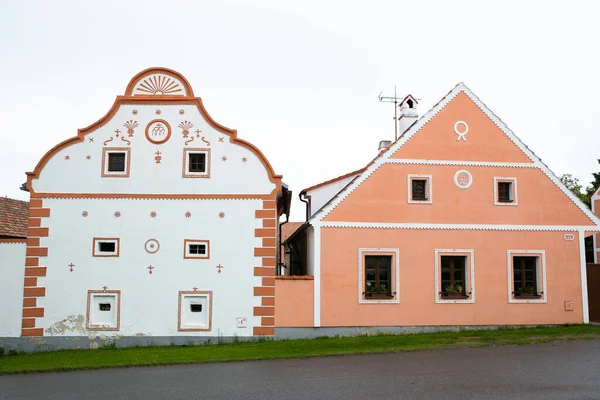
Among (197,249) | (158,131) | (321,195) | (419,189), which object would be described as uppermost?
(158,131)

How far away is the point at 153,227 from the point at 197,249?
168cm

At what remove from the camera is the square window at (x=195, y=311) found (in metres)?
20.9

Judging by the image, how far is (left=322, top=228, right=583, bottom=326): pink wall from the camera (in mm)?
21516

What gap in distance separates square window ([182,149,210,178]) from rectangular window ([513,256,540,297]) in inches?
461

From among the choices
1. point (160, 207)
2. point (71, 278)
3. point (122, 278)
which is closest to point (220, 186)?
point (160, 207)

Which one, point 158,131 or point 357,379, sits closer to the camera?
point 357,379

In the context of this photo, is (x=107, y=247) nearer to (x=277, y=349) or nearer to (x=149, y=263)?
(x=149, y=263)

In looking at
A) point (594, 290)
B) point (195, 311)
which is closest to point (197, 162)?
point (195, 311)

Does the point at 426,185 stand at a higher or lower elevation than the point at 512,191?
higher

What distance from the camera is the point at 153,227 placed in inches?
837

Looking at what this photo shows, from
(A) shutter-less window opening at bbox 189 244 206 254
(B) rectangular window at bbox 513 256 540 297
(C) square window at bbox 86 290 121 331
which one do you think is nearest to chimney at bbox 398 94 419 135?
(B) rectangular window at bbox 513 256 540 297

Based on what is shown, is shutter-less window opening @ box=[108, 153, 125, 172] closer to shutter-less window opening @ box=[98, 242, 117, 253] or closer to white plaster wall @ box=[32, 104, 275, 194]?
white plaster wall @ box=[32, 104, 275, 194]

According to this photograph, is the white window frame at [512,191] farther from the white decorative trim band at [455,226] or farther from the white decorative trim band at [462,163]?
the white decorative trim band at [455,226]

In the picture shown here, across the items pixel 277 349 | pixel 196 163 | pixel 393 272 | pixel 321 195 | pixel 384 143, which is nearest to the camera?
pixel 277 349
